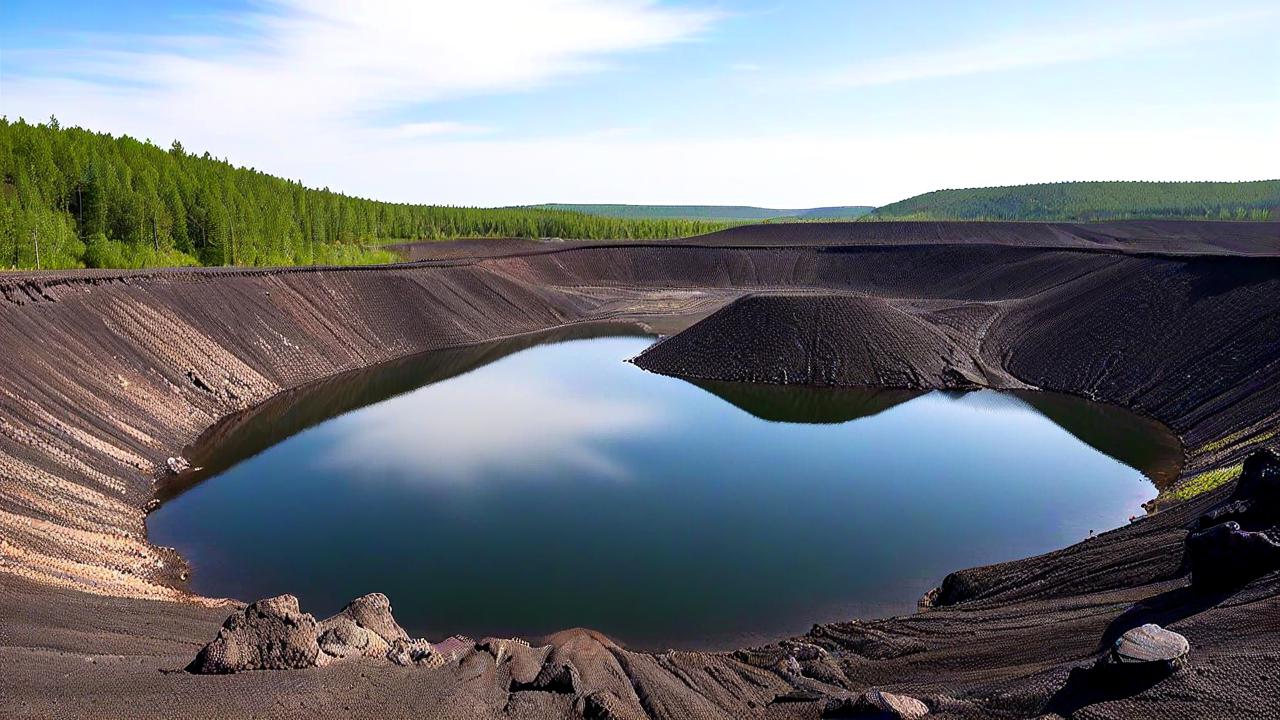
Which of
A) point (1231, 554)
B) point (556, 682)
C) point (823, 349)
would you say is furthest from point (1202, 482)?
point (823, 349)

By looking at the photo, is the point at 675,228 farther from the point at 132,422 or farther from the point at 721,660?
the point at 721,660

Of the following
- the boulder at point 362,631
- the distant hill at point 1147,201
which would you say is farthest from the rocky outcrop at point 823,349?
the distant hill at point 1147,201

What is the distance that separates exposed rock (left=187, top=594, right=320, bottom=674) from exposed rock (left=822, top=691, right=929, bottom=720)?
6908 mm

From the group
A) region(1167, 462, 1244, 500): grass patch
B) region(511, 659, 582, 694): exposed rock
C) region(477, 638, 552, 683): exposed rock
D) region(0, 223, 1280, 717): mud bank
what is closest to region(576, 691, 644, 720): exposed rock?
region(0, 223, 1280, 717): mud bank

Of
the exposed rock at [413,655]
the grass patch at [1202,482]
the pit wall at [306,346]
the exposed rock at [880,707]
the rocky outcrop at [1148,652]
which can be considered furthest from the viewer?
the grass patch at [1202,482]

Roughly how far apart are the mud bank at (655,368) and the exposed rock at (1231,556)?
1.04 feet

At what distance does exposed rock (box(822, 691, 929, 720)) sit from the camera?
9.20 meters

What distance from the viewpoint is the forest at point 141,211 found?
51.6 meters

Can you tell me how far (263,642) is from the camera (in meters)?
10.6

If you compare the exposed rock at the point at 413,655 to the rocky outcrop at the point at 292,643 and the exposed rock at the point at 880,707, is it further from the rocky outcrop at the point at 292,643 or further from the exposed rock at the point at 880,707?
the exposed rock at the point at 880,707

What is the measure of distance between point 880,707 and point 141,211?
64893 millimetres

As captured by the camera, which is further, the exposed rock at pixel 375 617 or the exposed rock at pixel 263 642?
the exposed rock at pixel 375 617

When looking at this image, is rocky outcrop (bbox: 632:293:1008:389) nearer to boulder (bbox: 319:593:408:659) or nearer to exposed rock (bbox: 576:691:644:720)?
boulder (bbox: 319:593:408:659)

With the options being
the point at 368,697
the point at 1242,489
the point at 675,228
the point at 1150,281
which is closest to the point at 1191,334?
the point at 1150,281
